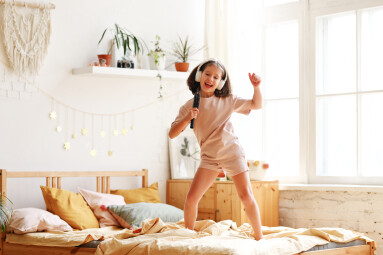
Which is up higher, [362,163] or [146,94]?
[146,94]

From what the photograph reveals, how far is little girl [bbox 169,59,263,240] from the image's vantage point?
3.23 m

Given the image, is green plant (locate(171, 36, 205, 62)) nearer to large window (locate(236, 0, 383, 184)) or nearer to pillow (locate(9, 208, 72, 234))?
large window (locate(236, 0, 383, 184))

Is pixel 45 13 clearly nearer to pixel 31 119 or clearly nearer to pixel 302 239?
pixel 31 119

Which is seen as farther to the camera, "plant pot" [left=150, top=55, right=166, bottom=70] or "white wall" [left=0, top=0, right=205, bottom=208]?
"plant pot" [left=150, top=55, right=166, bottom=70]

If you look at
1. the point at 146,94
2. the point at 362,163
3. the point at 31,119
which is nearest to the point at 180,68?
the point at 146,94

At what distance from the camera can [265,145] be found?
15.5 feet

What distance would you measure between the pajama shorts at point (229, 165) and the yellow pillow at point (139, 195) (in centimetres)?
116

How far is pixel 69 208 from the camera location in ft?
12.5

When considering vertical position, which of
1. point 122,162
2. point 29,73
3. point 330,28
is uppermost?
point 330,28

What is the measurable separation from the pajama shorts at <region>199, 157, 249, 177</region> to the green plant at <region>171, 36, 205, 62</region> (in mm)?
1648

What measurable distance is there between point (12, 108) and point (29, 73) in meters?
0.29

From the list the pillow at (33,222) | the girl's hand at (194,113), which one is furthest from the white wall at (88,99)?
the girl's hand at (194,113)

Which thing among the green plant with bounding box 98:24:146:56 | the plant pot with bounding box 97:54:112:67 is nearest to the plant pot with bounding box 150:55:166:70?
the green plant with bounding box 98:24:146:56

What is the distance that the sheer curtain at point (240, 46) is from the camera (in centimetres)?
476
